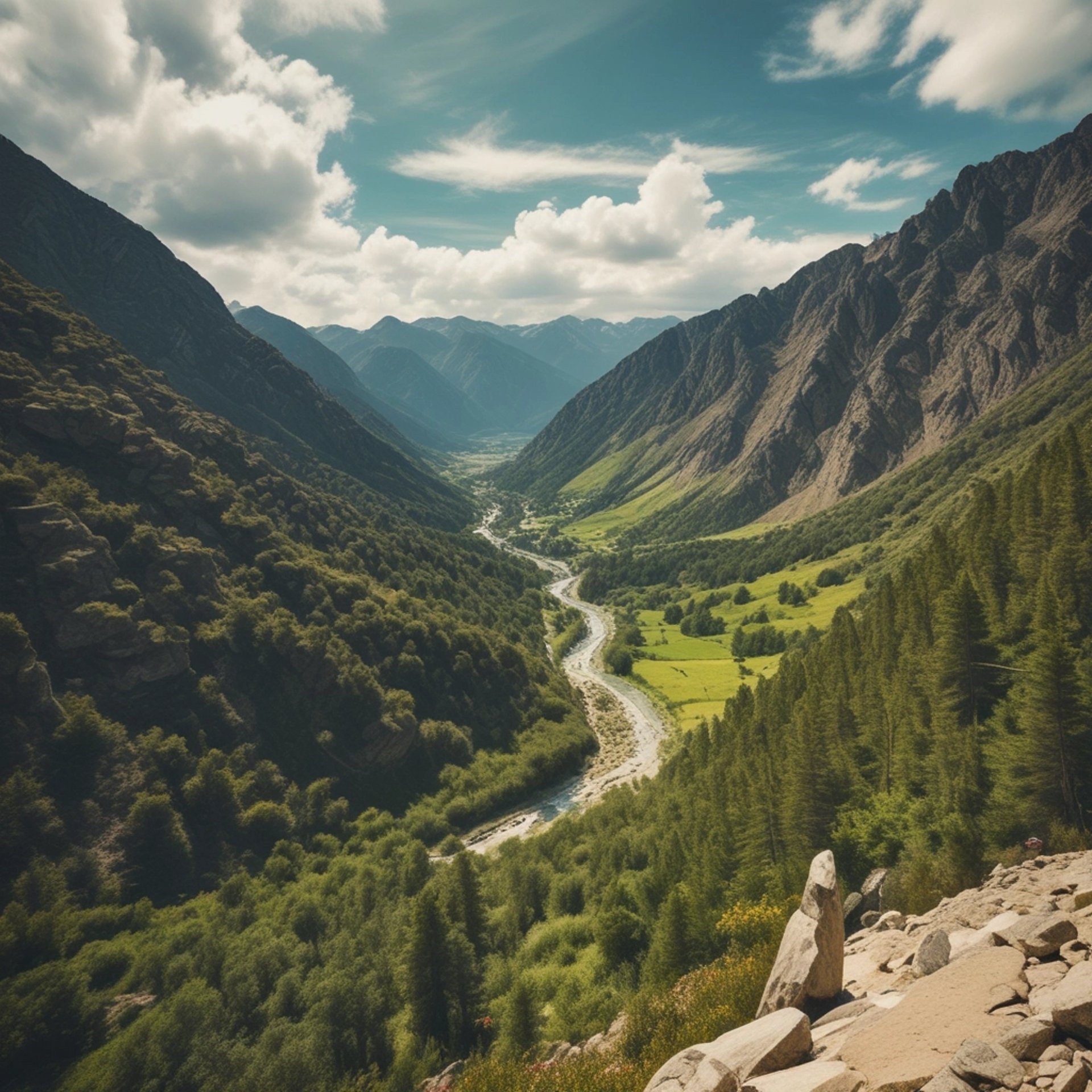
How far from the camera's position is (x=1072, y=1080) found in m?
13.2

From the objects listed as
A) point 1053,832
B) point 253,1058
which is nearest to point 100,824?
point 253,1058

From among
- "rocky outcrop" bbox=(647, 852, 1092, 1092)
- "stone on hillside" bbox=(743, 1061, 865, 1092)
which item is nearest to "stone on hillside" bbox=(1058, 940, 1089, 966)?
"rocky outcrop" bbox=(647, 852, 1092, 1092)

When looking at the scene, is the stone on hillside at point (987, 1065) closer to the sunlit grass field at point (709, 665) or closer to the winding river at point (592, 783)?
the winding river at point (592, 783)

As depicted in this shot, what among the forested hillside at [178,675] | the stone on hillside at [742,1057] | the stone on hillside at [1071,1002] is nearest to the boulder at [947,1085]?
the stone on hillside at [1071,1002]

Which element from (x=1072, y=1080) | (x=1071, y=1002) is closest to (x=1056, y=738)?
(x=1071, y=1002)

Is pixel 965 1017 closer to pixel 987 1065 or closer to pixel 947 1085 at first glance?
pixel 987 1065

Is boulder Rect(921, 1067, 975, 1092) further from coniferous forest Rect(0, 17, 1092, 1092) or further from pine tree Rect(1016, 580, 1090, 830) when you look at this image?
pine tree Rect(1016, 580, 1090, 830)

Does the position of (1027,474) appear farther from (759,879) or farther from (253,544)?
(253,544)

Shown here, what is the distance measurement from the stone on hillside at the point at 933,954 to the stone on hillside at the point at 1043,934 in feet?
10.2

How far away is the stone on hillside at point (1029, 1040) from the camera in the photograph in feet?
47.2

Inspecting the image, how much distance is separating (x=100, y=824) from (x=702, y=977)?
283ft

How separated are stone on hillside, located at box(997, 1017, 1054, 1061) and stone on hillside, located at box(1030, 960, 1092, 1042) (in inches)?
16.5

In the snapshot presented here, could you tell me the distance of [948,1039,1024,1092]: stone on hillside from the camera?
13852 mm

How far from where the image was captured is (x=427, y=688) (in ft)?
432
